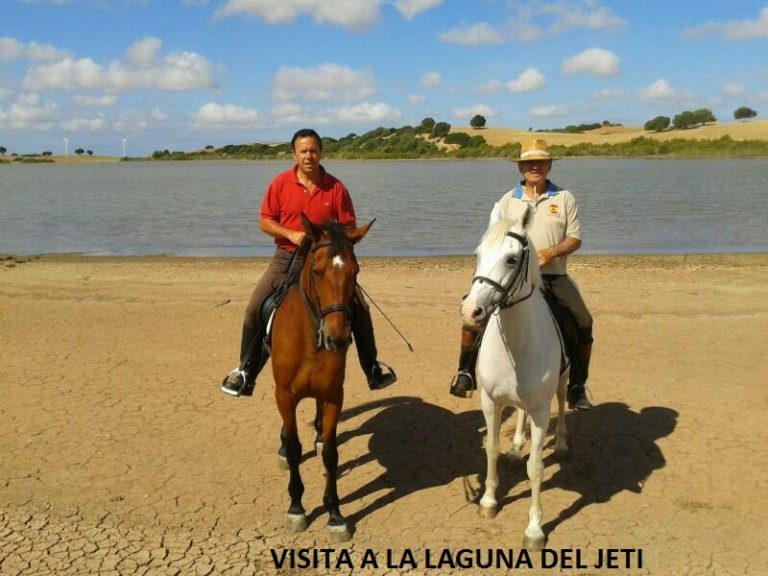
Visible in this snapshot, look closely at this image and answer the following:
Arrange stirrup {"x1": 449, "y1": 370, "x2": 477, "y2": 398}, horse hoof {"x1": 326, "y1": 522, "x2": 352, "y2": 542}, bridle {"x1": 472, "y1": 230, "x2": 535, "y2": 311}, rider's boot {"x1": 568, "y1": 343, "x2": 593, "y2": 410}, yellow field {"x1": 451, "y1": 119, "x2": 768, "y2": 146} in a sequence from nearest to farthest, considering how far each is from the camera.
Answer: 1. bridle {"x1": 472, "y1": 230, "x2": 535, "y2": 311}
2. horse hoof {"x1": 326, "y1": 522, "x2": 352, "y2": 542}
3. stirrup {"x1": 449, "y1": 370, "x2": 477, "y2": 398}
4. rider's boot {"x1": 568, "y1": 343, "x2": 593, "y2": 410}
5. yellow field {"x1": 451, "y1": 119, "x2": 768, "y2": 146}

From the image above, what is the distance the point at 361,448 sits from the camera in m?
6.50

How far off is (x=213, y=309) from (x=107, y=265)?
753 centimetres

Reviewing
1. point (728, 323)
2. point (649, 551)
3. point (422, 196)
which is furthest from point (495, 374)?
point (422, 196)

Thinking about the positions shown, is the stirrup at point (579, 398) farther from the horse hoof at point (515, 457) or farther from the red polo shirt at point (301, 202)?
the red polo shirt at point (301, 202)

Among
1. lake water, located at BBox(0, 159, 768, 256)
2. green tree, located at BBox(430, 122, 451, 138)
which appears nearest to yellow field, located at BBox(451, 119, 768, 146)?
green tree, located at BBox(430, 122, 451, 138)

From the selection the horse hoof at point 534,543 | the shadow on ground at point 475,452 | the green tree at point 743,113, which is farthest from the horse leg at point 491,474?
the green tree at point 743,113

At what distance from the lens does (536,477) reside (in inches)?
190

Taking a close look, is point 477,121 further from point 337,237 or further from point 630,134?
point 337,237

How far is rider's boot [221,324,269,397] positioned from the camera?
217 inches

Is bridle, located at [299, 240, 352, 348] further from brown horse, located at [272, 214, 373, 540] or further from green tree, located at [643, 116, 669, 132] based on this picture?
green tree, located at [643, 116, 669, 132]

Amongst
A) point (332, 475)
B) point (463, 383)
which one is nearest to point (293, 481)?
point (332, 475)

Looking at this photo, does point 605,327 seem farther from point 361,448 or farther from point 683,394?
point 361,448

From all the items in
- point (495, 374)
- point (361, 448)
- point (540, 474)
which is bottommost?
point (361, 448)

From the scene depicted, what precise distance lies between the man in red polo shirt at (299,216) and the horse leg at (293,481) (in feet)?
2.53
